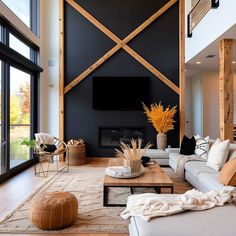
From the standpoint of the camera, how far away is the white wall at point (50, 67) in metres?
6.77

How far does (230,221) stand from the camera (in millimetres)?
1781

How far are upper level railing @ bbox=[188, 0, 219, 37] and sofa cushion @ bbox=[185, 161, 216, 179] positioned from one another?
127 inches

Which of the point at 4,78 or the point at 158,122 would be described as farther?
the point at 158,122

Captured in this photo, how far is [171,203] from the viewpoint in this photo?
2.04 meters

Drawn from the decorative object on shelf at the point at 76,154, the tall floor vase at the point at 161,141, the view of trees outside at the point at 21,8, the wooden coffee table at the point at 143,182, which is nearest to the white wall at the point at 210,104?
the tall floor vase at the point at 161,141

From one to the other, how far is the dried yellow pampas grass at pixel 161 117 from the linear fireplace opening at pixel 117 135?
0.50m

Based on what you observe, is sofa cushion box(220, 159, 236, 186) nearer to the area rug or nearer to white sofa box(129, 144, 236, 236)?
white sofa box(129, 144, 236, 236)

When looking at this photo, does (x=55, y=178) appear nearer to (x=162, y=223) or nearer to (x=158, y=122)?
(x=158, y=122)

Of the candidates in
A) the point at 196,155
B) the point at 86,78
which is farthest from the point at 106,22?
the point at 196,155

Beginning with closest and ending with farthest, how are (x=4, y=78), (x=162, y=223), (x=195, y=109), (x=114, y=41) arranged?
(x=162, y=223) < (x=4, y=78) < (x=114, y=41) < (x=195, y=109)

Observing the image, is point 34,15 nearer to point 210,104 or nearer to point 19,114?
point 19,114

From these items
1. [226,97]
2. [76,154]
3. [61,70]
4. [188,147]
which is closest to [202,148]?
[188,147]

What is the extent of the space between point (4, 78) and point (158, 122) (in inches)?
145

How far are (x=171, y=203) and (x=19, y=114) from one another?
445cm
